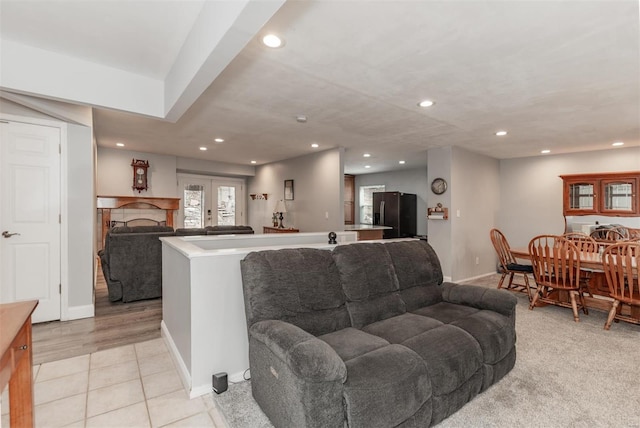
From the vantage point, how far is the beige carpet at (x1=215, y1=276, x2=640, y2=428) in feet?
6.09

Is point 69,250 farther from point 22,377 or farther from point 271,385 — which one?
point 271,385

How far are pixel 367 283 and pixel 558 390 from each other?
1521mm

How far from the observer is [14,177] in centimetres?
321

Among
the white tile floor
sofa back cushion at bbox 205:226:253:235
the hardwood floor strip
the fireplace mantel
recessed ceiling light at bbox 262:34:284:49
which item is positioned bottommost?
the white tile floor

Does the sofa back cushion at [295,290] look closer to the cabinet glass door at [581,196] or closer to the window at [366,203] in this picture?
the cabinet glass door at [581,196]

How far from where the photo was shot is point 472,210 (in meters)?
5.91

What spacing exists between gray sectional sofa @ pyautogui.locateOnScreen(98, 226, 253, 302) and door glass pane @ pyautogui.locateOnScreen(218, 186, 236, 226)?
4027 mm

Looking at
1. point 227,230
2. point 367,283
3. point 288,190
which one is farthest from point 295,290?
point 288,190

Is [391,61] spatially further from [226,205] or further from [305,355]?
[226,205]

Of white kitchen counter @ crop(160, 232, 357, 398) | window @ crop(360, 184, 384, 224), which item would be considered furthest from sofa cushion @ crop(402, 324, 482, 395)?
window @ crop(360, 184, 384, 224)

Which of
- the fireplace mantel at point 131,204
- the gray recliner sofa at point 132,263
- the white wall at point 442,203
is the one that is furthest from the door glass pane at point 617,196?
the fireplace mantel at point 131,204

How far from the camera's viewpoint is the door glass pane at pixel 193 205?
7.76 meters

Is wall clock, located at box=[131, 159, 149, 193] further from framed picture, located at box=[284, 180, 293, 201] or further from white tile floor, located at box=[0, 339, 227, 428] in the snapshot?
white tile floor, located at box=[0, 339, 227, 428]

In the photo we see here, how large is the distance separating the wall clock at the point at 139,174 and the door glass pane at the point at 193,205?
1.24 metres
